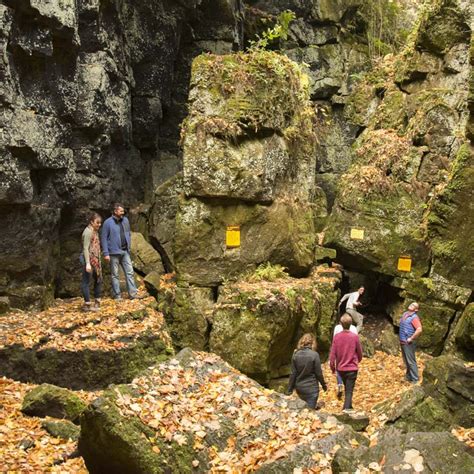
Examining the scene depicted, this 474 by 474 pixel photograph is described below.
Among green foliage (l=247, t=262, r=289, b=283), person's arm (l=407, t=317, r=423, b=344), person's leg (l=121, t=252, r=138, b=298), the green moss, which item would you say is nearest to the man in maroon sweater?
person's arm (l=407, t=317, r=423, b=344)

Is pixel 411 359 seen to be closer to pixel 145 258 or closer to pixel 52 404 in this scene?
pixel 52 404

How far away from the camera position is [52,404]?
8453 mm

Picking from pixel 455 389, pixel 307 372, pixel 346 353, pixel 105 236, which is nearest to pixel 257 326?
pixel 346 353

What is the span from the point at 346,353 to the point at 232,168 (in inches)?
197

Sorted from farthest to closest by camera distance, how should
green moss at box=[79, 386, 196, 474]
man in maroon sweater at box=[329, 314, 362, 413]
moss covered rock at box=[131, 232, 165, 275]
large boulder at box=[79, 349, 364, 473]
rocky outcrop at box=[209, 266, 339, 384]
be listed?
1. moss covered rock at box=[131, 232, 165, 275]
2. rocky outcrop at box=[209, 266, 339, 384]
3. man in maroon sweater at box=[329, 314, 362, 413]
4. large boulder at box=[79, 349, 364, 473]
5. green moss at box=[79, 386, 196, 474]

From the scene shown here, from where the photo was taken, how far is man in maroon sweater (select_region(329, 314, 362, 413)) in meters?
9.92

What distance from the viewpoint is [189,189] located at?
12719 mm

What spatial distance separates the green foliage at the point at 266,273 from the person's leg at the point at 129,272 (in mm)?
2874

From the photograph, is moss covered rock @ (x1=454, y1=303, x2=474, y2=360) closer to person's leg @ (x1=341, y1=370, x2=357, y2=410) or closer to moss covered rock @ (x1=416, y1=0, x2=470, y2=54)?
person's leg @ (x1=341, y1=370, x2=357, y2=410)

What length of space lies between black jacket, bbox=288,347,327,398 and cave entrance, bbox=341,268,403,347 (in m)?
7.83

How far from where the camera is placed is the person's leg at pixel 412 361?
40.5ft

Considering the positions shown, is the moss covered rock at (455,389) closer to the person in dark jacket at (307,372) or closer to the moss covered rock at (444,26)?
the person in dark jacket at (307,372)

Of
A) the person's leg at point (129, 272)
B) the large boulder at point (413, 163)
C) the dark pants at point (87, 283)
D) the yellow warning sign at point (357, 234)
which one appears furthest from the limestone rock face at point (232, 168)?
the large boulder at point (413, 163)

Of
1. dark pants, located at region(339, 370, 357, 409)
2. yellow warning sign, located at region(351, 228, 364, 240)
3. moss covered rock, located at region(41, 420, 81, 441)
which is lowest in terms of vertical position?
dark pants, located at region(339, 370, 357, 409)
